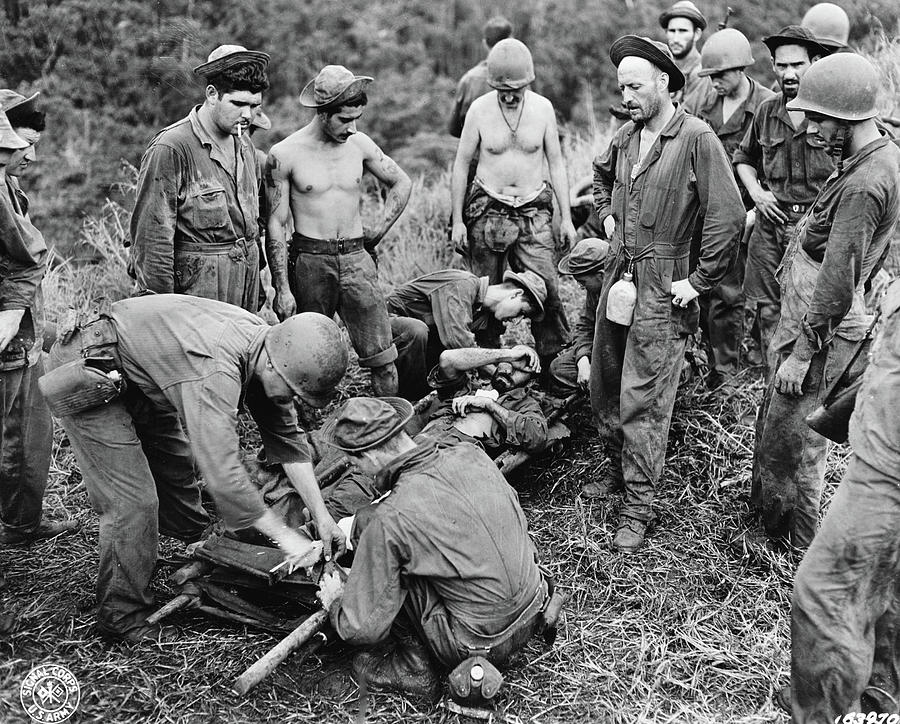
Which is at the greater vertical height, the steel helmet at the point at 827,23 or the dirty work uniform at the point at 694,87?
the steel helmet at the point at 827,23

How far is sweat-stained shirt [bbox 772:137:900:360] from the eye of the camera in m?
3.72

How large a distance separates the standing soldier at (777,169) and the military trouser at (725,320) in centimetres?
9

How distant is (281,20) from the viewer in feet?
39.9

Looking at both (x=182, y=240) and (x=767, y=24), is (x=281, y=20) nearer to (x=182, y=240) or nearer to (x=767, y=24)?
(x=767, y=24)

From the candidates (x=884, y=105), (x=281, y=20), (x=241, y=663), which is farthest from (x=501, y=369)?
(x=281, y=20)

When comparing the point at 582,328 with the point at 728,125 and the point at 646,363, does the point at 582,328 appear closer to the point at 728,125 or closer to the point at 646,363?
the point at 646,363

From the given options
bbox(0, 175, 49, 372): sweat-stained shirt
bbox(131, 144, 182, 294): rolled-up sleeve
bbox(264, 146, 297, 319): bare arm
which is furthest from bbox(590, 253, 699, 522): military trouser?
bbox(0, 175, 49, 372): sweat-stained shirt

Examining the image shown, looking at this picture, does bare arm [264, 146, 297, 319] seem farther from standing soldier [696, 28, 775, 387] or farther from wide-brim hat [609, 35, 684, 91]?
standing soldier [696, 28, 775, 387]

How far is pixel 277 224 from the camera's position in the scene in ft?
17.4

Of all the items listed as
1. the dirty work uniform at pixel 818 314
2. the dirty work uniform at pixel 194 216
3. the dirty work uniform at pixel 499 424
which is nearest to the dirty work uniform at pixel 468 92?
the dirty work uniform at pixel 194 216

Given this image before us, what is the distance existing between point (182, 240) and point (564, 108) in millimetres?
9675

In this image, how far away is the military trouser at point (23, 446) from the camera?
4391 mm

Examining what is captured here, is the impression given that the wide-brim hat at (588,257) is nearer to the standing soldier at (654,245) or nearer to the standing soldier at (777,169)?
the standing soldier at (654,245)

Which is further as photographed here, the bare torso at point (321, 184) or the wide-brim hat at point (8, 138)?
the bare torso at point (321, 184)
